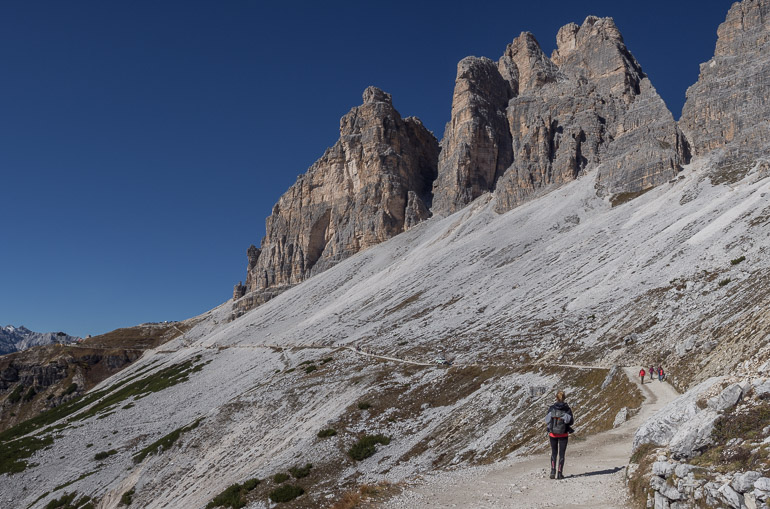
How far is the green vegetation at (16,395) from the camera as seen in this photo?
11550 centimetres

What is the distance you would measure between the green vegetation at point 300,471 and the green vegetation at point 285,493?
201 cm

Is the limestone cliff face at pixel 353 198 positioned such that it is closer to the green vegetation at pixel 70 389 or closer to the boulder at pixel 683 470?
the green vegetation at pixel 70 389

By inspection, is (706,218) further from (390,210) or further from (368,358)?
(390,210)

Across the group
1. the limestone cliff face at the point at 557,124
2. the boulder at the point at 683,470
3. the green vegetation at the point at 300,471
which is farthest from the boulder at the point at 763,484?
the limestone cliff face at the point at 557,124

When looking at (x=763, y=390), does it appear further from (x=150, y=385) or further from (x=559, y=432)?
(x=150, y=385)

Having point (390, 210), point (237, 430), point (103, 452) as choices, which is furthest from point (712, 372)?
point (390, 210)

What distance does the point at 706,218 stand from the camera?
5653cm

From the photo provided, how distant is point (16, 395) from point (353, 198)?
104 m

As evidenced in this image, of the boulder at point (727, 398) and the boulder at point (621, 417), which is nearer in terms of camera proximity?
the boulder at point (727, 398)

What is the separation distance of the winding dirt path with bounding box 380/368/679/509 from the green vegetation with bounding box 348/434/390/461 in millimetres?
13604

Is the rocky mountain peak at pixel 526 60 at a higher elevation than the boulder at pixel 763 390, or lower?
higher

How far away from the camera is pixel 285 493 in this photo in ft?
83.0

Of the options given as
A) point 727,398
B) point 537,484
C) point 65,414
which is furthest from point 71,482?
point 727,398

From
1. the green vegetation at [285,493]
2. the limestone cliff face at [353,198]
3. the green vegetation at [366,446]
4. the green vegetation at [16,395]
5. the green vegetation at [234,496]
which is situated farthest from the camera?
the limestone cliff face at [353,198]
